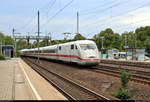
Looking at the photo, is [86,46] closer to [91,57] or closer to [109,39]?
[91,57]

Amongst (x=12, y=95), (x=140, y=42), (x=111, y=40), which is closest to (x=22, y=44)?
(x=111, y=40)

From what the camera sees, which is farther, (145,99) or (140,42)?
(140,42)

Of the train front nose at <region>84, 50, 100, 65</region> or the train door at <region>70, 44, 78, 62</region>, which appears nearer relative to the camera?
the train front nose at <region>84, 50, 100, 65</region>

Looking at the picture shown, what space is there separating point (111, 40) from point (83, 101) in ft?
248

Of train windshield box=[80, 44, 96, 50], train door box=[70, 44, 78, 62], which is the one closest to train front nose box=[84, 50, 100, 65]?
train windshield box=[80, 44, 96, 50]

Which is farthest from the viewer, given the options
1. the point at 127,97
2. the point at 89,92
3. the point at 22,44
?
the point at 22,44

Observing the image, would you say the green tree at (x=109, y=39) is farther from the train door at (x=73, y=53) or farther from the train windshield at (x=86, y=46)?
the train windshield at (x=86, y=46)

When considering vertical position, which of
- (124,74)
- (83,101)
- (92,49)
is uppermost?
(92,49)

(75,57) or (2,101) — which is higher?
(75,57)

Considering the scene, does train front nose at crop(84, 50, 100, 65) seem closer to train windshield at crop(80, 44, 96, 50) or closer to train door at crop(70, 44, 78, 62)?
train windshield at crop(80, 44, 96, 50)

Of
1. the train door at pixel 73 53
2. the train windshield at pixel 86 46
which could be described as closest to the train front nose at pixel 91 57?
the train windshield at pixel 86 46

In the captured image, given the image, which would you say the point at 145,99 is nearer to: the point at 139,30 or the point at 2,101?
the point at 2,101

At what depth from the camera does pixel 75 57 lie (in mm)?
21969

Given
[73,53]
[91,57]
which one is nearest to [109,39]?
[73,53]
